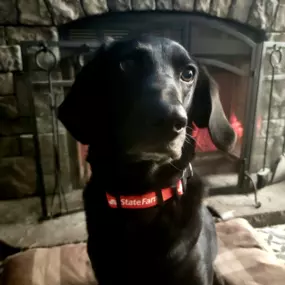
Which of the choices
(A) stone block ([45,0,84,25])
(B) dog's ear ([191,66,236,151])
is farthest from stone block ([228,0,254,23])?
(B) dog's ear ([191,66,236,151])

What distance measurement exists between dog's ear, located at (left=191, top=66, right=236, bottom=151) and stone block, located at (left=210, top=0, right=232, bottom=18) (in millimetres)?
797

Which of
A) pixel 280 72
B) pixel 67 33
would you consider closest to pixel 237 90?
pixel 280 72

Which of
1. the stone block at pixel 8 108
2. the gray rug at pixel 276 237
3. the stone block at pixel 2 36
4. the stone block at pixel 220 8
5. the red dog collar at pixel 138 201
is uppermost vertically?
the stone block at pixel 220 8

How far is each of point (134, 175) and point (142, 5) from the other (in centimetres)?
100

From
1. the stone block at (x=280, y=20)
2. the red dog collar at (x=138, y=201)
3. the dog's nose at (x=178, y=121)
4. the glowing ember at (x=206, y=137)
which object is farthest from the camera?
the glowing ember at (x=206, y=137)

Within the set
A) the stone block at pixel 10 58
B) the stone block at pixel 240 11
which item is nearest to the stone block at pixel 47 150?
the stone block at pixel 10 58

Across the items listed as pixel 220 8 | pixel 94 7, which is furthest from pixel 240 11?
pixel 94 7

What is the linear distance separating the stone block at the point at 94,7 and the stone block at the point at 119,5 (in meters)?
0.02

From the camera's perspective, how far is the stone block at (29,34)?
60.8 inches

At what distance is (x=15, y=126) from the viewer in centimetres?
170

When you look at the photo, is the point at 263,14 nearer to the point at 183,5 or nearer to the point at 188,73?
→ the point at 183,5

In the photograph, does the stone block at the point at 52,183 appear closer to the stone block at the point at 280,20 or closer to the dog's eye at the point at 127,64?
the dog's eye at the point at 127,64

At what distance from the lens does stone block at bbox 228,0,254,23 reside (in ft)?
5.64

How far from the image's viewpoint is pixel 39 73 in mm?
1622
